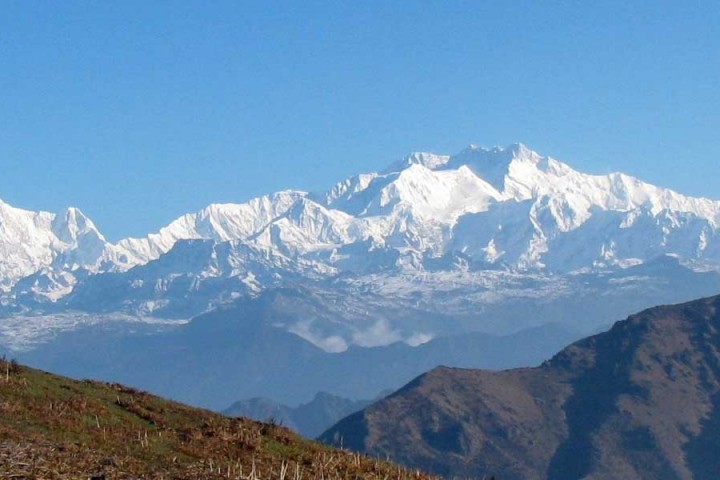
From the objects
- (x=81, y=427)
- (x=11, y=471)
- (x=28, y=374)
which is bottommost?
(x=11, y=471)

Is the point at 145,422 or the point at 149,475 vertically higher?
the point at 145,422

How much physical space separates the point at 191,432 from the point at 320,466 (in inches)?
214

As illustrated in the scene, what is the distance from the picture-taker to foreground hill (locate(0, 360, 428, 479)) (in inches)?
1024

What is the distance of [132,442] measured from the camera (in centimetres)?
3147

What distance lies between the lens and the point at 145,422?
1420 inches

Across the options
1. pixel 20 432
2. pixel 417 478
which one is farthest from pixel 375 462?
pixel 20 432

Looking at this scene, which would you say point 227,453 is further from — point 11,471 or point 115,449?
point 11,471

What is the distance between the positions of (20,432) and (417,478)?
397 inches

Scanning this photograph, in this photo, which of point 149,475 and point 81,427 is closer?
point 149,475

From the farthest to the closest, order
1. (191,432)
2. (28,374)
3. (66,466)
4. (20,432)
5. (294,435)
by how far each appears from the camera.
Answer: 1. (28,374)
2. (294,435)
3. (191,432)
4. (20,432)
5. (66,466)

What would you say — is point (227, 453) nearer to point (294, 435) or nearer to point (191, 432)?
point (191, 432)

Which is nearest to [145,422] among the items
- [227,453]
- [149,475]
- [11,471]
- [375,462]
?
[227,453]

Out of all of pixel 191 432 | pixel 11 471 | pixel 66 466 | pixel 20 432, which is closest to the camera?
pixel 11 471

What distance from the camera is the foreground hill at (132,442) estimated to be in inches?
1024
